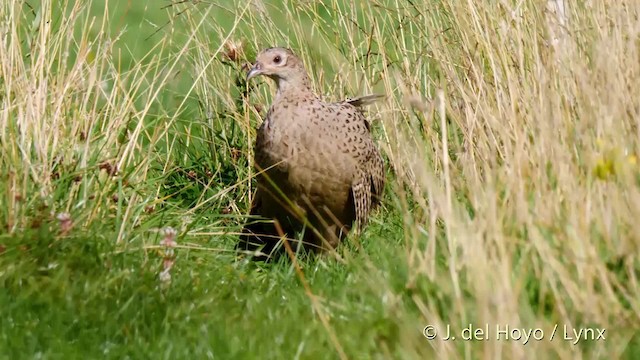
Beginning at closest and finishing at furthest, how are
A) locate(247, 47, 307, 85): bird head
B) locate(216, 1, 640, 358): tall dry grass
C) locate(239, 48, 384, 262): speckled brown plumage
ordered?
locate(216, 1, 640, 358): tall dry grass < locate(239, 48, 384, 262): speckled brown plumage < locate(247, 47, 307, 85): bird head

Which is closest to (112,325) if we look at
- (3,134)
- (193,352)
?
(193,352)

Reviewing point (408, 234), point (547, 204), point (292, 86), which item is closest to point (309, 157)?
point (292, 86)

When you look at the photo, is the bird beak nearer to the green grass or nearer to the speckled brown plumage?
the speckled brown plumage

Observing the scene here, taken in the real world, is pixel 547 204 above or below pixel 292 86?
above

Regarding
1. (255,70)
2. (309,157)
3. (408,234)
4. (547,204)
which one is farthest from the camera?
(255,70)

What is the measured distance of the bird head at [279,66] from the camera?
6.19 metres

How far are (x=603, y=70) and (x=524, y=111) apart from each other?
78 centimetres

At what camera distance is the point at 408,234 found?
4.95 metres

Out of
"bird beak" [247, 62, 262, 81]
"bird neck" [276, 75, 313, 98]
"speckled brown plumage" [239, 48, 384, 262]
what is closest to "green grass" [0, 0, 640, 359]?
"speckled brown plumage" [239, 48, 384, 262]

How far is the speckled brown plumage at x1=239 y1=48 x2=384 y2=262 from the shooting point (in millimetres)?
6035

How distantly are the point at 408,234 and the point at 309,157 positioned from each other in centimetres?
119

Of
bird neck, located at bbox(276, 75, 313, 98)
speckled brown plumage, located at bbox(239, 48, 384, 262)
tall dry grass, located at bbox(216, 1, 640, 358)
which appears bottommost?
speckled brown plumage, located at bbox(239, 48, 384, 262)

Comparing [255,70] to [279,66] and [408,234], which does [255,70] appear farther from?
[408,234]

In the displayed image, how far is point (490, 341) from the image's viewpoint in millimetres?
3541
